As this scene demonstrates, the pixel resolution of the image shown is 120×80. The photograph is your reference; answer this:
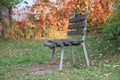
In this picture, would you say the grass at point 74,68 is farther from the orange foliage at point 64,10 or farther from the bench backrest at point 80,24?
the orange foliage at point 64,10

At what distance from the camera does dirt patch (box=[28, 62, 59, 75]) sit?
673 cm

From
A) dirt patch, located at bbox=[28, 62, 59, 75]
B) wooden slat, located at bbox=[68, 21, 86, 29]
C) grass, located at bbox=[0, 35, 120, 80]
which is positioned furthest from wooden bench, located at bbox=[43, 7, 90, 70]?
grass, located at bbox=[0, 35, 120, 80]

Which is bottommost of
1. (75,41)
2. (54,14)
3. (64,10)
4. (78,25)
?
(54,14)

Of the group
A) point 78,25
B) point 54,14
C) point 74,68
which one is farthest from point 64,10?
point 74,68

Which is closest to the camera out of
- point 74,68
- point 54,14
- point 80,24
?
point 74,68

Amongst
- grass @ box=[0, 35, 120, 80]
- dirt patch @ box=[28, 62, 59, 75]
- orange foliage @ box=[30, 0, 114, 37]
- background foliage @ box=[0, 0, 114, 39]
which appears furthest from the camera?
orange foliage @ box=[30, 0, 114, 37]

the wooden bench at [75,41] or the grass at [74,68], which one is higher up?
the wooden bench at [75,41]

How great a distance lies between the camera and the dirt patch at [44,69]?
22.1 feet

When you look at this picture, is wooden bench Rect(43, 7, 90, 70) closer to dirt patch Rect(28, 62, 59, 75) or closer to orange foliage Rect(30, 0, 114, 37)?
dirt patch Rect(28, 62, 59, 75)

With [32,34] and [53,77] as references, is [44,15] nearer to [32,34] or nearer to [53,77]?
[32,34]

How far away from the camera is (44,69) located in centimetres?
716

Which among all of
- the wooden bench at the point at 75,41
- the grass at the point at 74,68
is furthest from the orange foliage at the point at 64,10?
the wooden bench at the point at 75,41

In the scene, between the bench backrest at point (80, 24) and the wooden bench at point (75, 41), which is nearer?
the wooden bench at point (75, 41)

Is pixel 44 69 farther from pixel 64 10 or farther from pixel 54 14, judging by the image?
pixel 64 10
